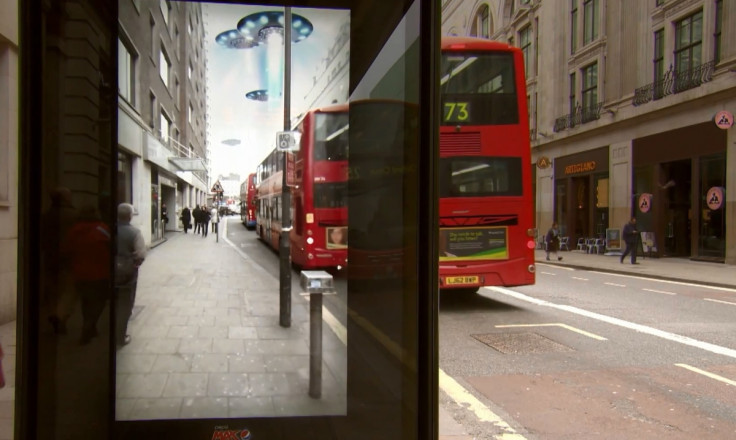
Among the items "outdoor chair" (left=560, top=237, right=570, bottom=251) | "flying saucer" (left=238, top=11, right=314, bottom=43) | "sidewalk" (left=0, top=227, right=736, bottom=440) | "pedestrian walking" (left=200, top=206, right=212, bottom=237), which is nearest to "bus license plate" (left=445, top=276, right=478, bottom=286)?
"sidewalk" (left=0, top=227, right=736, bottom=440)

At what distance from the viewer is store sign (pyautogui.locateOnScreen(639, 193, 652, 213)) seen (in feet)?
62.7

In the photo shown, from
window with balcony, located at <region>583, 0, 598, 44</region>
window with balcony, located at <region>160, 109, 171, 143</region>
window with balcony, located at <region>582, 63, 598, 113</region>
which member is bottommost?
window with balcony, located at <region>160, 109, 171, 143</region>

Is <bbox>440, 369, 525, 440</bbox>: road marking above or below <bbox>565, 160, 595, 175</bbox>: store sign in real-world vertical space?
below

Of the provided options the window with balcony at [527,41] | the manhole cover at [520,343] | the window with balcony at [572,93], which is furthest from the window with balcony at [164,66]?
the window with balcony at [527,41]

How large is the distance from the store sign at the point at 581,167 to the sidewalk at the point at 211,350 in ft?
Result: 69.7

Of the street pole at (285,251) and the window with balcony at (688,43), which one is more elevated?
the window with balcony at (688,43)

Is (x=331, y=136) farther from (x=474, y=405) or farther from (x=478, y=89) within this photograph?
(x=478, y=89)

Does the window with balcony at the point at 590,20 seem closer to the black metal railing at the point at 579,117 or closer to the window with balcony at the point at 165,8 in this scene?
the black metal railing at the point at 579,117

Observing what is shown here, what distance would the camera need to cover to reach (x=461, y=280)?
7.69m

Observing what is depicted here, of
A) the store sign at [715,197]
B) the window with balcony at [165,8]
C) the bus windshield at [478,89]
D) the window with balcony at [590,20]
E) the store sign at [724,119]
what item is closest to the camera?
A: the window with balcony at [165,8]

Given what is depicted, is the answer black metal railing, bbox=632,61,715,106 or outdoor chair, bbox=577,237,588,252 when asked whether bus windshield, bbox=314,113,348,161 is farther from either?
outdoor chair, bbox=577,237,588,252

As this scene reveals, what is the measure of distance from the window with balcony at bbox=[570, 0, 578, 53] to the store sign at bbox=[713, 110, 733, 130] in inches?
365

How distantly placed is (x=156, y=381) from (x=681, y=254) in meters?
20.1

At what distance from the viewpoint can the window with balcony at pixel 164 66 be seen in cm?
315
